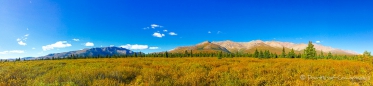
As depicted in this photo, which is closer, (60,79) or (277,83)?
(277,83)

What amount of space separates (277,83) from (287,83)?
1.79 ft

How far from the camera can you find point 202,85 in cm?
613

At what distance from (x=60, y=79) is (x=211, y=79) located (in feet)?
18.4

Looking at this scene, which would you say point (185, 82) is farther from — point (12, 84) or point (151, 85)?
point (12, 84)

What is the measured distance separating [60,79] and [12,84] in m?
1.31

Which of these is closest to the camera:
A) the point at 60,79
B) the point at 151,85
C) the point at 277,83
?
the point at 151,85

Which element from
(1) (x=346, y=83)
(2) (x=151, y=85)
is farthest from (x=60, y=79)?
(1) (x=346, y=83)

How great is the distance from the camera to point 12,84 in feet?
19.5

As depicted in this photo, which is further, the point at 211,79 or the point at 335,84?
the point at 211,79

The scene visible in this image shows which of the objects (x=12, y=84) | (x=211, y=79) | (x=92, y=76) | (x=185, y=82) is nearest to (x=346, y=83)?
(x=211, y=79)

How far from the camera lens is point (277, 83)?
20.0ft

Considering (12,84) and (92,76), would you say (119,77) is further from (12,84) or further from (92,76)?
(12,84)

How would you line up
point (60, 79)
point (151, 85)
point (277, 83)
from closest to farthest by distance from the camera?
point (151, 85), point (277, 83), point (60, 79)

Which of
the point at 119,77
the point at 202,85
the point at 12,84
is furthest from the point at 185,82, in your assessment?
the point at 12,84
